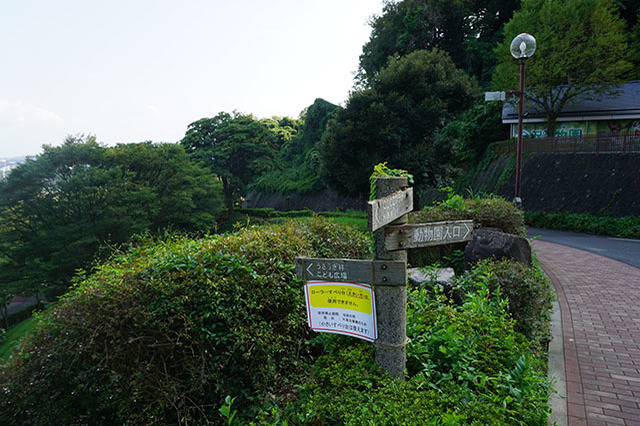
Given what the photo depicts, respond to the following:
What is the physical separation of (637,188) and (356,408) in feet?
67.2

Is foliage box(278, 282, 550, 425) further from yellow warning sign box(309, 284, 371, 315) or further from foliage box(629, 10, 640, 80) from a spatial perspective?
foliage box(629, 10, 640, 80)

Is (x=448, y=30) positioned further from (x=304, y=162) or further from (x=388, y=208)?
(x=388, y=208)

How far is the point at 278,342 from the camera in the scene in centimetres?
392

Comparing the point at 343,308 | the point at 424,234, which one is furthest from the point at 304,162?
the point at 343,308

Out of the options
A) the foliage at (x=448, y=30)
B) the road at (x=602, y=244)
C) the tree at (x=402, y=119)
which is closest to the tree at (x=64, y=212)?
the tree at (x=402, y=119)

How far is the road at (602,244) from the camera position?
11359mm

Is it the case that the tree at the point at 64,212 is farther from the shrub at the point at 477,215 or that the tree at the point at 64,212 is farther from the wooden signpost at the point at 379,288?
the wooden signpost at the point at 379,288

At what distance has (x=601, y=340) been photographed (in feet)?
18.0

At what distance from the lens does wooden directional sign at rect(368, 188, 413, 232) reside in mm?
2852

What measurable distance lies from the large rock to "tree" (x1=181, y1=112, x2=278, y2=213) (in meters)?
31.9

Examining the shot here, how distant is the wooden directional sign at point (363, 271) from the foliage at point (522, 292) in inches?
88.4

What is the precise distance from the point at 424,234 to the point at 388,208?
1.63 feet

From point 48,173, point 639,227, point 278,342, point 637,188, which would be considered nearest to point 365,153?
point 639,227

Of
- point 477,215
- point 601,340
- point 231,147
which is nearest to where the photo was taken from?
point 601,340
